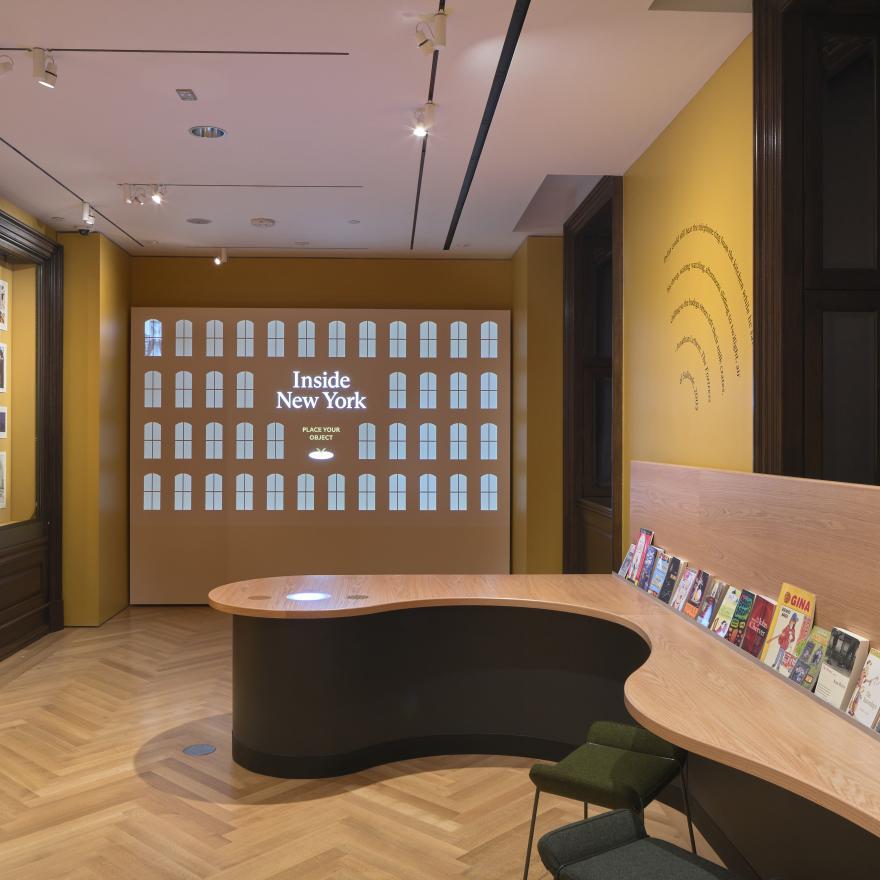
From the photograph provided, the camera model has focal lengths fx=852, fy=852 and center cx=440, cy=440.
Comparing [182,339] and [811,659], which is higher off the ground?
[182,339]

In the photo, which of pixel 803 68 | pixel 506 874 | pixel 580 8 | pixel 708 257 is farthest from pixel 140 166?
pixel 506 874

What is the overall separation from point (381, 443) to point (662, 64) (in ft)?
15.5

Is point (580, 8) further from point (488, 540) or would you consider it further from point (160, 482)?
point (160, 482)

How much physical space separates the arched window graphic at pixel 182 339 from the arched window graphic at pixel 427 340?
2.09m

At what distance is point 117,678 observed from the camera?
546 centimetres

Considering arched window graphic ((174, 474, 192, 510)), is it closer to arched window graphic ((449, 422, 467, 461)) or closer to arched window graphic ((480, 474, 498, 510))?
arched window graphic ((449, 422, 467, 461))

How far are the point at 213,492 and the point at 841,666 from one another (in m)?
6.22

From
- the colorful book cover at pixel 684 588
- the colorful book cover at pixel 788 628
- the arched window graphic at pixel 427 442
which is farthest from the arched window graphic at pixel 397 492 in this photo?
the colorful book cover at pixel 788 628

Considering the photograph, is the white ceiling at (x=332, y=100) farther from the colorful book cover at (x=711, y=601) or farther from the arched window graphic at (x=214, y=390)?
the colorful book cover at (x=711, y=601)

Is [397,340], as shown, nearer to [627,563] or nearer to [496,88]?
[627,563]

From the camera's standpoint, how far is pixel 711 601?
131 inches

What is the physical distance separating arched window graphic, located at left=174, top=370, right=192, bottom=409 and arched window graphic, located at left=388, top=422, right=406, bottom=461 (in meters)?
1.83

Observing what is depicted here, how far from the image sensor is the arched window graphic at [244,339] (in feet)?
25.3

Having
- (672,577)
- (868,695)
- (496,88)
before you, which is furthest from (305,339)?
(868,695)
